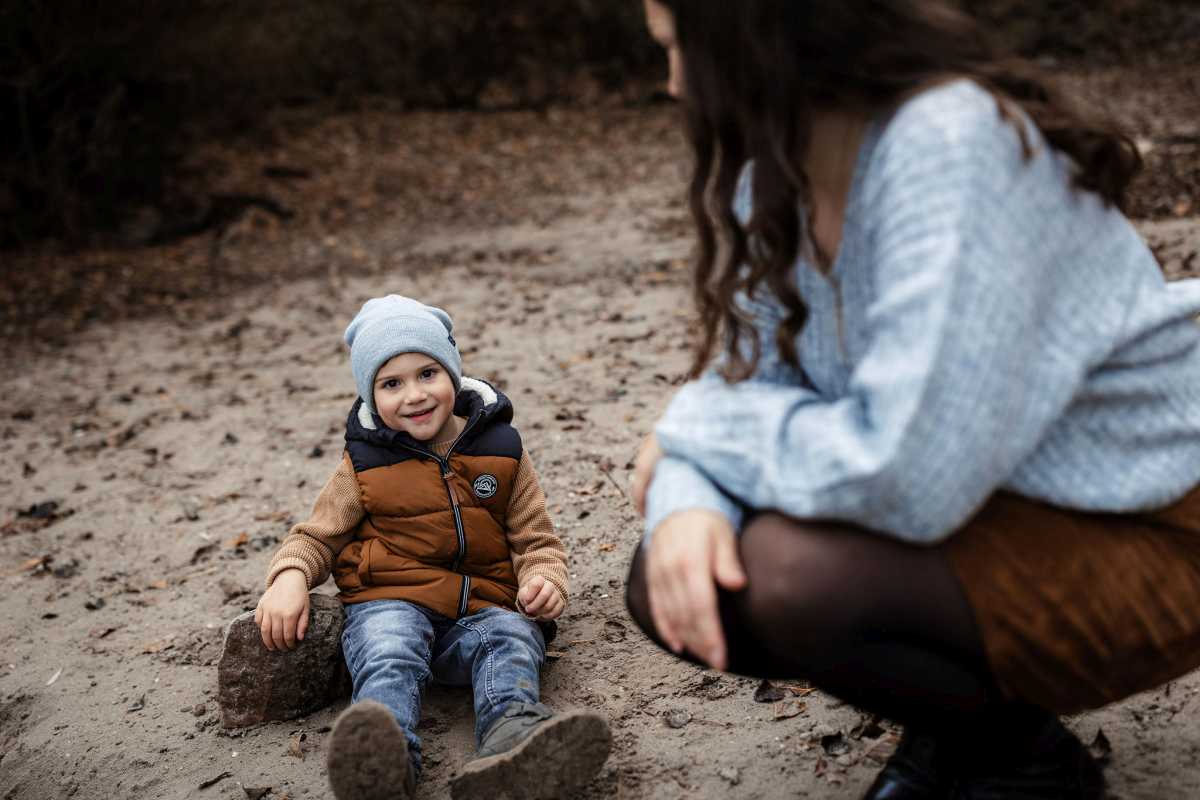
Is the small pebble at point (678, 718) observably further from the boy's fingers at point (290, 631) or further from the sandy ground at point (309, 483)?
the boy's fingers at point (290, 631)

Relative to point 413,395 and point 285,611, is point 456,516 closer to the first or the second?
point 413,395

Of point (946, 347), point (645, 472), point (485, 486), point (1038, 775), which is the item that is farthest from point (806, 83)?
point (485, 486)

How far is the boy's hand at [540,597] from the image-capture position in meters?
2.48

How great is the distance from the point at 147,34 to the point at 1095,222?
9146 millimetres

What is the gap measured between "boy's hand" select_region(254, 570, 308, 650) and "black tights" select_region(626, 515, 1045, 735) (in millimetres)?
1155

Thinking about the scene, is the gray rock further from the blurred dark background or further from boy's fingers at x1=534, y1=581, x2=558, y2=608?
the blurred dark background

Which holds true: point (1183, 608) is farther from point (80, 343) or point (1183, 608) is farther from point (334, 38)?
point (334, 38)

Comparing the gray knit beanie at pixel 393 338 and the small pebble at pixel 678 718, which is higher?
the gray knit beanie at pixel 393 338

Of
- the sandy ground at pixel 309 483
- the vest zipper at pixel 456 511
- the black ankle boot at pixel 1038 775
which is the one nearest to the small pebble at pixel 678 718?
the sandy ground at pixel 309 483

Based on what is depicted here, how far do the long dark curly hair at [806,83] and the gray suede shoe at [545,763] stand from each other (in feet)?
3.01

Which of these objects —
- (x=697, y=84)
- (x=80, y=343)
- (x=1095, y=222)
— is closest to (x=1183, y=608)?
(x=1095, y=222)

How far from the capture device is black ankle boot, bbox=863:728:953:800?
1.77m

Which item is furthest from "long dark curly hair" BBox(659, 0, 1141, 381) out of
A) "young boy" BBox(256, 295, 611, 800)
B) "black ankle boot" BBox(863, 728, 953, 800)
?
"young boy" BBox(256, 295, 611, 800)

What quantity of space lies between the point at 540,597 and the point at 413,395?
0.54 metres
